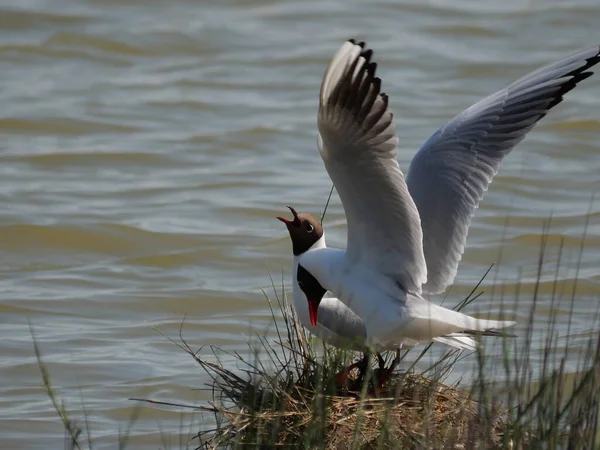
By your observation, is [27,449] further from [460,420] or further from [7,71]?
[7,71]

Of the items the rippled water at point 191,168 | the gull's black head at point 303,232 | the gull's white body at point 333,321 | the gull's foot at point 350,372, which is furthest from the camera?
the rippled water at point 191,168

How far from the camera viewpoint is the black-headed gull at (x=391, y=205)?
4.61 m

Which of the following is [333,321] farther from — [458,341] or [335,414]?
[335,414]

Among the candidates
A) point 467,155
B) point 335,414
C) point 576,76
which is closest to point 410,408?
point 335,414

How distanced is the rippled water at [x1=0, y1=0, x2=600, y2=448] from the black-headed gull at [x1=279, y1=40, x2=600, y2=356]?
1.30ft

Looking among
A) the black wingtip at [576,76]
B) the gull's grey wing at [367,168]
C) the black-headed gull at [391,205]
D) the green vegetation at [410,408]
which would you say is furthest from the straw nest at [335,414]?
the black wingtip at [576,76]

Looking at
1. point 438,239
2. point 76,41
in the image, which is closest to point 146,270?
point 438,239

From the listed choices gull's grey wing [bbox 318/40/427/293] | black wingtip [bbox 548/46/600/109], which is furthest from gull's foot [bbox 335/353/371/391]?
black wingtip [bbox 548/46/600/109]

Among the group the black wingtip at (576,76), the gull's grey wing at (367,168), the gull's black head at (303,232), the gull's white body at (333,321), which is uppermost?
the black wingtip at (576,76)

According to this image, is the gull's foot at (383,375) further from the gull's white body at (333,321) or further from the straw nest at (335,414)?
the gull's white body at (333,321)

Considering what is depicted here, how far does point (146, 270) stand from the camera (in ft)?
29.2

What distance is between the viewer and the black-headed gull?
4605 mm

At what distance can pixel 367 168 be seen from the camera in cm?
474

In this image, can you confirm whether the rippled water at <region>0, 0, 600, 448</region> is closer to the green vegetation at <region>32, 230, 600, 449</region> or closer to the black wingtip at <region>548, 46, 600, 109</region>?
the green vegetation at <region>32, 230, 600, 449</region>
